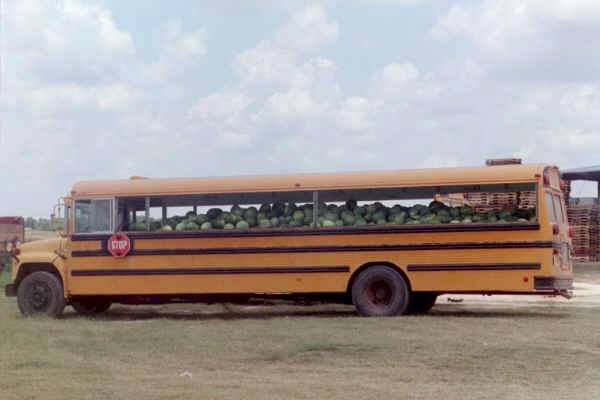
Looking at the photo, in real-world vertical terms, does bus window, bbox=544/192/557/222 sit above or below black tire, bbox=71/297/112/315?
above

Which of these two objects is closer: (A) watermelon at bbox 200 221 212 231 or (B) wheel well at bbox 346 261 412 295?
(B) wheel well at bbox 346 261 412 295

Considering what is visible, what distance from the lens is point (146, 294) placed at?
54.6 ft

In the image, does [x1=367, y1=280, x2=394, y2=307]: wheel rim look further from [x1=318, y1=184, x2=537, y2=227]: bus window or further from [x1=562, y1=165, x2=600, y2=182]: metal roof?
[x1=562, y1=165, x2=600, y2=182]: metal roof

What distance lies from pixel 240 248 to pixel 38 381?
6757 millimetres

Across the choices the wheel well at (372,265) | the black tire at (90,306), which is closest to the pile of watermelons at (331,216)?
the wheel well at (372,265)

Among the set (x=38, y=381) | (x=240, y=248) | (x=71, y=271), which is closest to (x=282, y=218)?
(x=240, y=248)

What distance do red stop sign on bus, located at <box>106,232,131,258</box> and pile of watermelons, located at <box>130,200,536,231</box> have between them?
0.33m

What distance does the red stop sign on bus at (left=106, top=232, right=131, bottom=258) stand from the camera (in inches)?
656

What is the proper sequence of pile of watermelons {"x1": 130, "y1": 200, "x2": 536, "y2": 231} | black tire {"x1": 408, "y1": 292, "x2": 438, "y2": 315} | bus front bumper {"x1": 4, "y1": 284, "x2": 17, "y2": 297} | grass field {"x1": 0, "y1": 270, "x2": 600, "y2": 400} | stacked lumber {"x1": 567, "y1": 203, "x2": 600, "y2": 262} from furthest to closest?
stacked lumber {"x1": 567, "y1": 203, "x2": 600, "y2": 262} < bus front bumper {"x1": 4, "y1": 284, "x2": 17, "y2": 297} < black tire {"x1": 408, "y1": 292, "x2": 438, "y2": 315} < pile of watermelons {"x1": 130, "y1": 200, "x2": 536, "y2": 231} < grass field {"x1": 0, "y1": 270, "x2": 600, "y2": 400}

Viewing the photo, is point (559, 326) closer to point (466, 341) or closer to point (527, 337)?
point (527, 337)

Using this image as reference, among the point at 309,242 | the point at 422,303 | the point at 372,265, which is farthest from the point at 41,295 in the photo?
the point at 422,303

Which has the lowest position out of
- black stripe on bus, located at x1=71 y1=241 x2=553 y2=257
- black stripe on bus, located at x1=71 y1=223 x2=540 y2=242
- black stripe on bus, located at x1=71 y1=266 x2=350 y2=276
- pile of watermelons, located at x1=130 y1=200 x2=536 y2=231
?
black stripe on bus, located at x1=71 y1=266 x2=350 y2=276

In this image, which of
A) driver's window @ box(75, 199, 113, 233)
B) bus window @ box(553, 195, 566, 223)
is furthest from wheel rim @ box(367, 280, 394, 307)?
driver's window @ box(75, 199, 113, 233)

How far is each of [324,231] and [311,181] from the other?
0.81 meters
